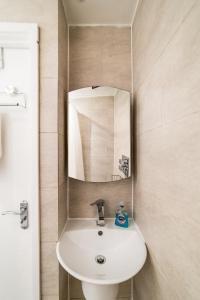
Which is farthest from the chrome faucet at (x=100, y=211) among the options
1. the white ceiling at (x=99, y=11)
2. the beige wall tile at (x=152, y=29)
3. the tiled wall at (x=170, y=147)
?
the white ceiling at (x=99, y=11)

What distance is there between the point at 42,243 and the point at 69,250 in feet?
0.60

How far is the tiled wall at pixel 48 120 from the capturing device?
1.07m

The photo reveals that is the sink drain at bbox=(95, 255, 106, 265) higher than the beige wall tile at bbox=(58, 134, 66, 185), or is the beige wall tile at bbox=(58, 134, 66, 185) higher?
the beige wall tile at bbox=(58, 134, 66, 185)

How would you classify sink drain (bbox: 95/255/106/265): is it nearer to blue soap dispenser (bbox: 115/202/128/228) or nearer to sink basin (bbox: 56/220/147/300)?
sink basin (bbox: 56/220/147/300)

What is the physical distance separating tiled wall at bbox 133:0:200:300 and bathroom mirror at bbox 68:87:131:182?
0.54 feet

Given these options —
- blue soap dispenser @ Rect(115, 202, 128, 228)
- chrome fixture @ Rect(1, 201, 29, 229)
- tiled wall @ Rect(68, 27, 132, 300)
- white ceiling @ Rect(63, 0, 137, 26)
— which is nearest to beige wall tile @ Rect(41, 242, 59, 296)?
chrome fixture @ Rect(1, 201, 29, 229)

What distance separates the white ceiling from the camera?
1.21 m

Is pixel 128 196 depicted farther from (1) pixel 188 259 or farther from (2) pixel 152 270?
(1) pixel 188 259

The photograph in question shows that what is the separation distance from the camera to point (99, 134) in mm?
1278

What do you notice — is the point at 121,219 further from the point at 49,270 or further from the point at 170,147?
the point at 170,147

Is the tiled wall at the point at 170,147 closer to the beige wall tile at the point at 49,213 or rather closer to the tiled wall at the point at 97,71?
the tiled wall at the point at 97,71

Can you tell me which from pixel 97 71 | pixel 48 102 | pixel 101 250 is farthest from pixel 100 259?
pixel 97 71

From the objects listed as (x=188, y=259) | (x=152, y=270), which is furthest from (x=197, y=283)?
(x=152, y=270)

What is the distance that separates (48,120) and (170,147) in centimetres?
75
